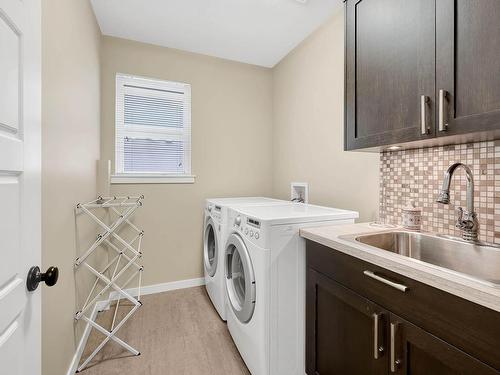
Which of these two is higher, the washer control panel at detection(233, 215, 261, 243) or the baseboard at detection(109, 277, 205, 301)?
the washer control panel at detection(233, 215, 261, 243)

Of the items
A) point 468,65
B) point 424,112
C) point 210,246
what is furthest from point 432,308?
point 210,246

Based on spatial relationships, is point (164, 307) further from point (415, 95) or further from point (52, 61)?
point (415, 95)

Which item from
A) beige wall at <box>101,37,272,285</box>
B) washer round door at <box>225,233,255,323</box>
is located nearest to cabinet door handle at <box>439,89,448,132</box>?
washer round door at <box>225,233,255,323</box>

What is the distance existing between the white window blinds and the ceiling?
0.44 metres

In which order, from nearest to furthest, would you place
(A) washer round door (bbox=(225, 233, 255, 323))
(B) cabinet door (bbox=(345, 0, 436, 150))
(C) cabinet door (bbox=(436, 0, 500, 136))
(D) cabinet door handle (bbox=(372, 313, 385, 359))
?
(C) cabinet door (bbox=(436, 0, 500, 136)) → (D) cabinet door handle (bbox=(372, 313, 385, 359)) → (B) cabinet door (bbox=(345, 0, 436, 150)) → (A) washer round door (bbox=(225, 233, 255, 323))

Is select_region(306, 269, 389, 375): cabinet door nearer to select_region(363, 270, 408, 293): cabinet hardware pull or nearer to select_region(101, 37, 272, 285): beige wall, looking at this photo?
select_region(363, 270, 408, 293): cabinet hardware pull

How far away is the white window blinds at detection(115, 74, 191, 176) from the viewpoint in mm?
2545

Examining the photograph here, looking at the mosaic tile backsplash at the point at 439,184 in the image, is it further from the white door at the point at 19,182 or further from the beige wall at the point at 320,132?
the white door at the point at 19,182

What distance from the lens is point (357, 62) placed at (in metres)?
1.42

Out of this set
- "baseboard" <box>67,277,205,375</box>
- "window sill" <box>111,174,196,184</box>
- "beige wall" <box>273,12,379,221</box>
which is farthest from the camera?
"window sill" <box>111,174,196,184</box>

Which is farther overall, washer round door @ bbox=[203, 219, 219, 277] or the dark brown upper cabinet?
washer round door @ bbox=[203, 219, 219, 277]

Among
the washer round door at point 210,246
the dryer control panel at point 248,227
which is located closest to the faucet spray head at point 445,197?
the dryer control panel at point 248,227

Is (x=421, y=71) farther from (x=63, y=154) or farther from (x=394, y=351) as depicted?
(x=63, y=154)

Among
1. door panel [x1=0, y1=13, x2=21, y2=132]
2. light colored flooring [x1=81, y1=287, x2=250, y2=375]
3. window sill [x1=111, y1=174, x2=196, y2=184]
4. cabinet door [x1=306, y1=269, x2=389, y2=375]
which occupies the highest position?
door panel [x1=0, y1=13, x2=21, y2=132]
